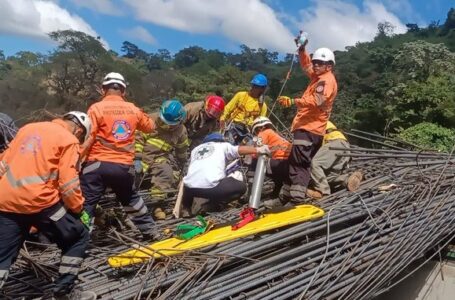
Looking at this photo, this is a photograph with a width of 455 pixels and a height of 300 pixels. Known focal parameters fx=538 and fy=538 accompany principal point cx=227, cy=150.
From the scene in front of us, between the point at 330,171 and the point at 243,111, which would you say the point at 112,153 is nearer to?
the point at 330,171

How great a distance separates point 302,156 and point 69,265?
8.75 ft

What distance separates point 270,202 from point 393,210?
1391mm

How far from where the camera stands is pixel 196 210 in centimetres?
584

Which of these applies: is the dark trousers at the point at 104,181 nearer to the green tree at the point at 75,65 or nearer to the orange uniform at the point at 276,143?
the orange uniform at the point at 276,143

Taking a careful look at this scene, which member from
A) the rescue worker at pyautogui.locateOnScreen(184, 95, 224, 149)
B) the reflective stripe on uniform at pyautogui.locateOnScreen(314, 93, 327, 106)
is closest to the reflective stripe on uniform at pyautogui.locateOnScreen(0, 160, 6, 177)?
the reflective stripe on uniform at pyautogui.locateOnScreen(314, 93, 327, 106)

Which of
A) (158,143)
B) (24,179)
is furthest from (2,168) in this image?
(158,143)

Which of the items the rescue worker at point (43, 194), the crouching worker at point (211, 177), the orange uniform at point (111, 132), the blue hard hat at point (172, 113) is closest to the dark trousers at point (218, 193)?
the crouching worker at point (211, 177)

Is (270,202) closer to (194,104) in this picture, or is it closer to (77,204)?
(194,104)

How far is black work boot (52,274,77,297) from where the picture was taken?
388 centimetres

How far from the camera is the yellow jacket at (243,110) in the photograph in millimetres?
7777

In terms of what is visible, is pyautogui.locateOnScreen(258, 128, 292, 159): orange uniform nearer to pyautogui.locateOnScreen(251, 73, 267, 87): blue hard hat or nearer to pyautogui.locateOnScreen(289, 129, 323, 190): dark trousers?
pyautogui.locateOnScreen(289, 129, 323, 190): dark trousers

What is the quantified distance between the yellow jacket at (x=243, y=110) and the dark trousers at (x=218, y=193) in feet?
6.52

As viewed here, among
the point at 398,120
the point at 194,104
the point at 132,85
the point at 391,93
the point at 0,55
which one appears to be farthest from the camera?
the point at 0,55

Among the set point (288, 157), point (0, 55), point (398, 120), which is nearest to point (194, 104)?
point (288, 157)
